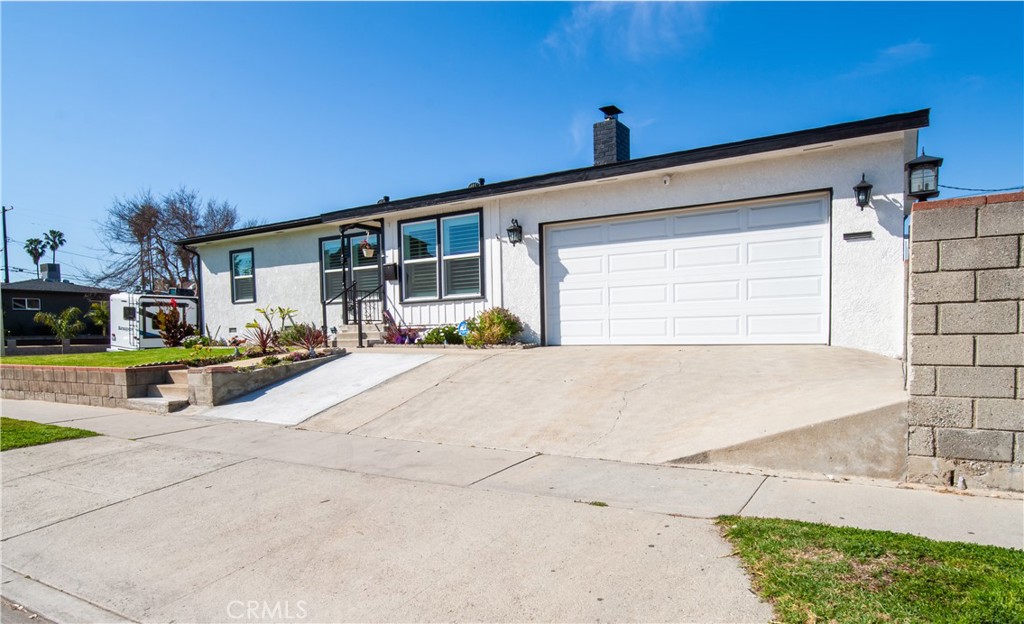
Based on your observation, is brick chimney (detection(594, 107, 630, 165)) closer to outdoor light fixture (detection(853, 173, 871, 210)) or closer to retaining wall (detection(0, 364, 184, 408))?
outdoor light fixture (detection(853, 173, 871, 210))

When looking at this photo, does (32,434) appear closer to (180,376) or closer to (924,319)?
(180,376)

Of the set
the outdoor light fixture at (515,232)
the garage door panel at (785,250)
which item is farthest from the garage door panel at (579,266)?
the garage door panel at (785,250)

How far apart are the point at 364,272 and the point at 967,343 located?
40.4 ft

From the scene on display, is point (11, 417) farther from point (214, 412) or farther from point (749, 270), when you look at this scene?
point (749, 270)

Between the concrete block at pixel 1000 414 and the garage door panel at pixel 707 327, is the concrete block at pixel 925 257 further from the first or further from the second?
the garage door panel at pixel 707 327

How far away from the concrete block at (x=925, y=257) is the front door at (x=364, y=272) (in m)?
11.2

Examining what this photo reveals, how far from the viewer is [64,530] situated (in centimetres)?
457

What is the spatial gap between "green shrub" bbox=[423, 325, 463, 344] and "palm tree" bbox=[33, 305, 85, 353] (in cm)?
2432

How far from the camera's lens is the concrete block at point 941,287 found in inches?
180

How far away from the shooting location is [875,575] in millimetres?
3000

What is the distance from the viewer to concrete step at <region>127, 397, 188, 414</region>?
921 centimetres

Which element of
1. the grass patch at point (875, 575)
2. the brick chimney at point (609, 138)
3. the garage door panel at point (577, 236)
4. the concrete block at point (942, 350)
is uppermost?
the brick chimney at point (609, 138)

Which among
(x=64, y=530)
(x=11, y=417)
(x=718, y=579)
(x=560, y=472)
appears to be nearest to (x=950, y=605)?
(x=718, y=579)

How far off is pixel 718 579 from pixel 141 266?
38109 millimetres
